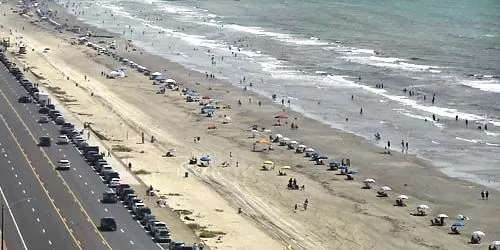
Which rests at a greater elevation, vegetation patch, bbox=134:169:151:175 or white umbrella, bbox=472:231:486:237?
white umbrella, bbox=472:231:486:237

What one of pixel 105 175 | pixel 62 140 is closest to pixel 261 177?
pixel 105 175

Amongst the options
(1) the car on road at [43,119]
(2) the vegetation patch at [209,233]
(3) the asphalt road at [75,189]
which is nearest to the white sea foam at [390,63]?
(3) the asphalt road at [75,189]

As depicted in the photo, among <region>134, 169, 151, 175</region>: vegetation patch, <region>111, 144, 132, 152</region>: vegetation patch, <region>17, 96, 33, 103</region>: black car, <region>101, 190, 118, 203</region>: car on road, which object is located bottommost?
<region>111, 144, 132, 152</region>: vegetation patch

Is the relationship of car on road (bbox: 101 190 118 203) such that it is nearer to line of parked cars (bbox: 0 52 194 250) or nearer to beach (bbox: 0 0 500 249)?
line of parked cars (bbox: 0 52 194 250)

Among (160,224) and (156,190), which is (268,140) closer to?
(156,190)

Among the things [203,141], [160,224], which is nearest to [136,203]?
[160,224]

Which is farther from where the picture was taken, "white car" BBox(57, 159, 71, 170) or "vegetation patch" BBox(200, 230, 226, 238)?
"white car" BBox(57, 159, 71, 170)

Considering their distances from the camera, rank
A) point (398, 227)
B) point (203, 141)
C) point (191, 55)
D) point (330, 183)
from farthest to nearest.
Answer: point (191, 55), point (203, 141), point (330, 183), point (398, 227)

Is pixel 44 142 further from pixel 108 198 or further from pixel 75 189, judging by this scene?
pixel 108 198

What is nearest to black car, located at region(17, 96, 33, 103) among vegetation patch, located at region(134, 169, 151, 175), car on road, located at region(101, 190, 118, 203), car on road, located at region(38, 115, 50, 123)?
car on road, located at region(38, 115, 50, 123)
